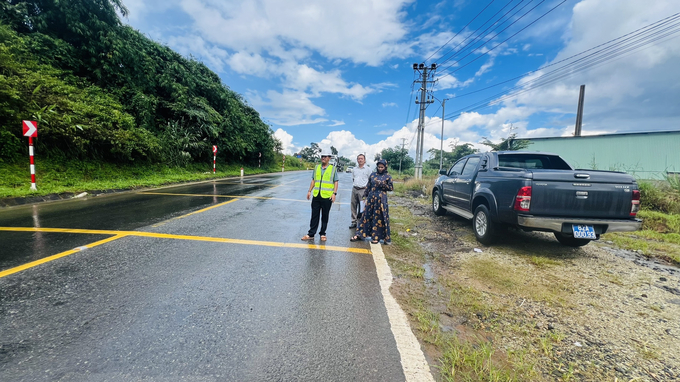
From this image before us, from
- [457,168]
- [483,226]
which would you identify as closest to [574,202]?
[483,226]

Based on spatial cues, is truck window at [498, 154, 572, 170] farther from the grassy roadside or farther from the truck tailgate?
the grassy roadside

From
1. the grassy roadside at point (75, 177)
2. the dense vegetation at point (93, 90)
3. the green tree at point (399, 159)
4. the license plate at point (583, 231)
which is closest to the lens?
the license plate at point (583, 231)

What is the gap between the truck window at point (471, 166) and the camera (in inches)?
258

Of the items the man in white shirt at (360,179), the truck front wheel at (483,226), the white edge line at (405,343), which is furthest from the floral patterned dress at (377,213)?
the white edge line at (405,343)

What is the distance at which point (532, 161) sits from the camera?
6.17m

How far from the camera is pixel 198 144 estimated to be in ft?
62.7

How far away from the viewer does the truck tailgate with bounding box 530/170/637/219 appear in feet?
14.6

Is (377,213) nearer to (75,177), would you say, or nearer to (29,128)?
(29,128)

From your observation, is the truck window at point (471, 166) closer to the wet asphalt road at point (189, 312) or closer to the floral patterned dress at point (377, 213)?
the floral patterned dress at point (377, 213)

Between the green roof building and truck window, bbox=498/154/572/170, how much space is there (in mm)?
12047

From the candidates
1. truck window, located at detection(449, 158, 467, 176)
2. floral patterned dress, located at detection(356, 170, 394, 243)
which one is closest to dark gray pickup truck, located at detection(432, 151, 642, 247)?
floral patterned dress, located at detection(356, 170, 394, 243)

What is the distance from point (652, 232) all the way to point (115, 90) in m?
21.2

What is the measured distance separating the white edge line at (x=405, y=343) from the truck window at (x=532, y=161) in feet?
13.7

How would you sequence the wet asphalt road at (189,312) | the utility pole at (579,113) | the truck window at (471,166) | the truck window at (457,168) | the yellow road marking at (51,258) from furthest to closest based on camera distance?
the utility pole at (579,113)
the truck window at (457,168)
the truck window at (471,166)
the yellow road marking at (51,258)
the wet asphalt road at (189,312)
